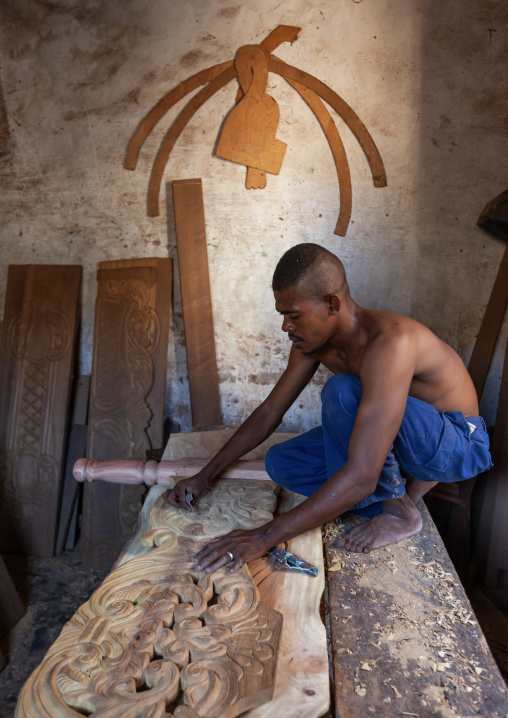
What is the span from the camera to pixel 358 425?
5.73ft

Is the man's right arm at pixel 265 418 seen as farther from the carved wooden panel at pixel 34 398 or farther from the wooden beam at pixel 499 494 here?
the carved wooden panel at pixel 34 398

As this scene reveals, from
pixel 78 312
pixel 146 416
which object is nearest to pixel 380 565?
pixel 146 416

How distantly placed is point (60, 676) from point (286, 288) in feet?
4.56

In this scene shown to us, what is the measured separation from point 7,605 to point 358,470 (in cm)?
226

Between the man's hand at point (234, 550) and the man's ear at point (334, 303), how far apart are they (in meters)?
0.86

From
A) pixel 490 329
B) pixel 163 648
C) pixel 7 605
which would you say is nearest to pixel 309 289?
pixel 163 648

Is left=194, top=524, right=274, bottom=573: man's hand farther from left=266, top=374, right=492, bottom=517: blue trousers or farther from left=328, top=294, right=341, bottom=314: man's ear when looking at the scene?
left=328, top=294, right=341, bottom=314: man's ear

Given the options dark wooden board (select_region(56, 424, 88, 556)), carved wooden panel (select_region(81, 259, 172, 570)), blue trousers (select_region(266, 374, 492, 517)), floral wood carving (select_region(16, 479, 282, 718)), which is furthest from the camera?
dark wooden board (select_region(56, 424, 88, 556))

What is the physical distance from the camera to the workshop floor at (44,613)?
8.26 feet

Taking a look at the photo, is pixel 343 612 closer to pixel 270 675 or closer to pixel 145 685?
pixel 270 675

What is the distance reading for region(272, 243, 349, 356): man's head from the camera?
1.91 meters

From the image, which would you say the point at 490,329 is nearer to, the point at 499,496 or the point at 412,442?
the point at 499,496

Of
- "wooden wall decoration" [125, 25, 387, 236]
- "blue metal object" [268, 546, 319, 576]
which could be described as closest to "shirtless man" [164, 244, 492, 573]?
"blue metal object" [268, 546, 319, 576]

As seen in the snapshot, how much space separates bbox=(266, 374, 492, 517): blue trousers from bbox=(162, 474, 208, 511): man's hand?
1.82ft
